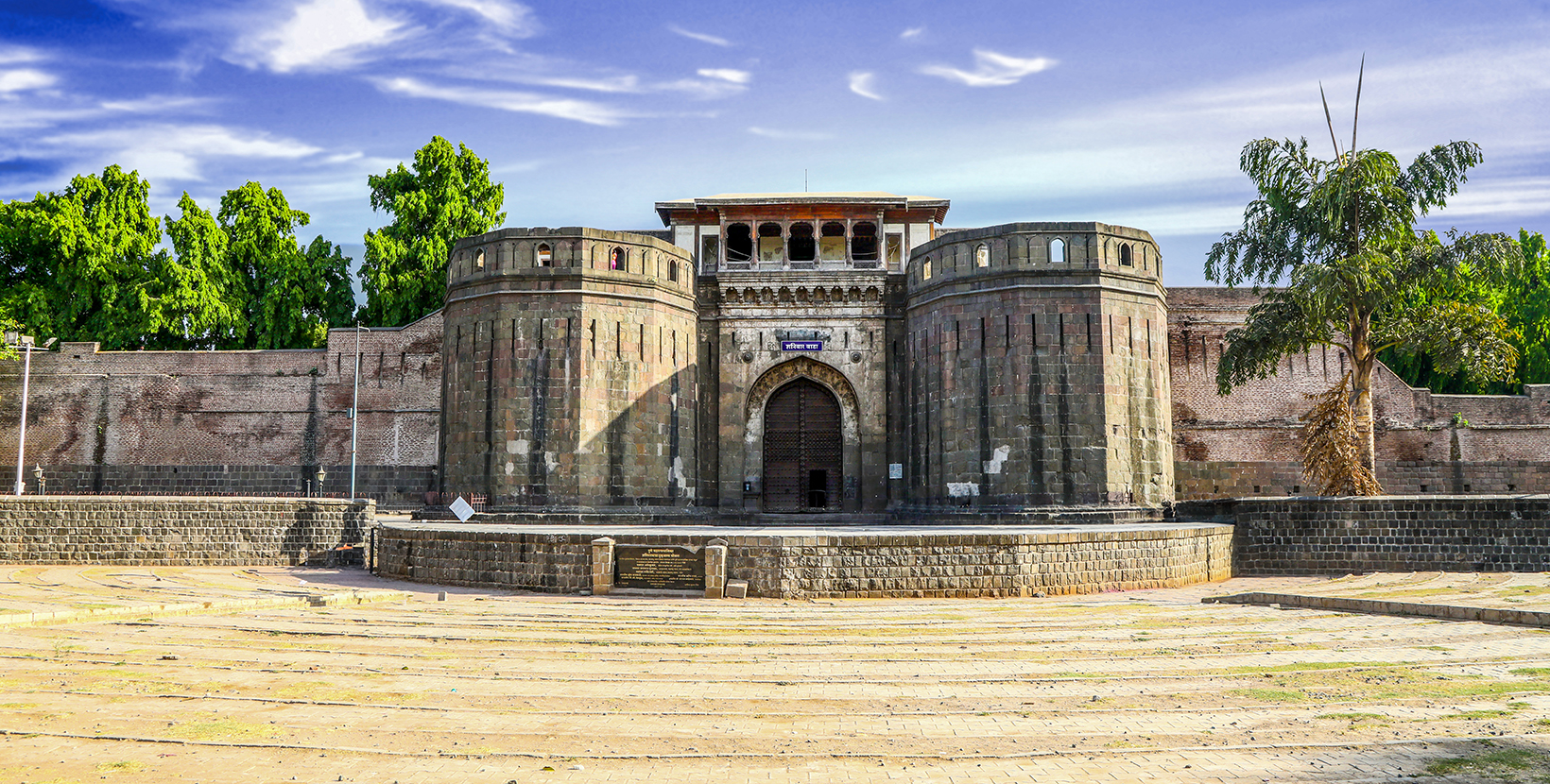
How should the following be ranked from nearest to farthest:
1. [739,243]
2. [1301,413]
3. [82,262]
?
[1301,413] < [739,243] < [82,262]

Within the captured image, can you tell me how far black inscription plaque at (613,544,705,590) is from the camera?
1566 cm

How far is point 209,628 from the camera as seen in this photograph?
1213cm

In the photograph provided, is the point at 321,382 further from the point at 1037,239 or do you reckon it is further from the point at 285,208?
the point at 1037,239

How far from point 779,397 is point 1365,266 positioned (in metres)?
14.9

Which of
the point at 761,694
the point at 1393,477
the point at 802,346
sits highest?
the point at 802,346

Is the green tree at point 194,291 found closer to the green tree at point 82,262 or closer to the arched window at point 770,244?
the green tree at point 82,262

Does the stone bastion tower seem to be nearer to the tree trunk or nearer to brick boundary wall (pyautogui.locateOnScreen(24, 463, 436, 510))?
the tree trunk

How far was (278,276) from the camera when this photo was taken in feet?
131

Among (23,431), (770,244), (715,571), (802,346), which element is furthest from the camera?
(770,244)

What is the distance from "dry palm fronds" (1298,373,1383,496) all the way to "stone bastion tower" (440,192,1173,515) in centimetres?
387

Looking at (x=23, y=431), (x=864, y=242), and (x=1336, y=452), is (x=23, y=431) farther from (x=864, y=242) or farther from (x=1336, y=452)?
(x=1336, y=452)

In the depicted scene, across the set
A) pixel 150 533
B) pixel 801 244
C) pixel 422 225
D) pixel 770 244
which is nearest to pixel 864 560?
pixel 150 533

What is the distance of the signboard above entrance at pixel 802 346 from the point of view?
30.1 meters

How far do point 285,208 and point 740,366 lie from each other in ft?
72.7
